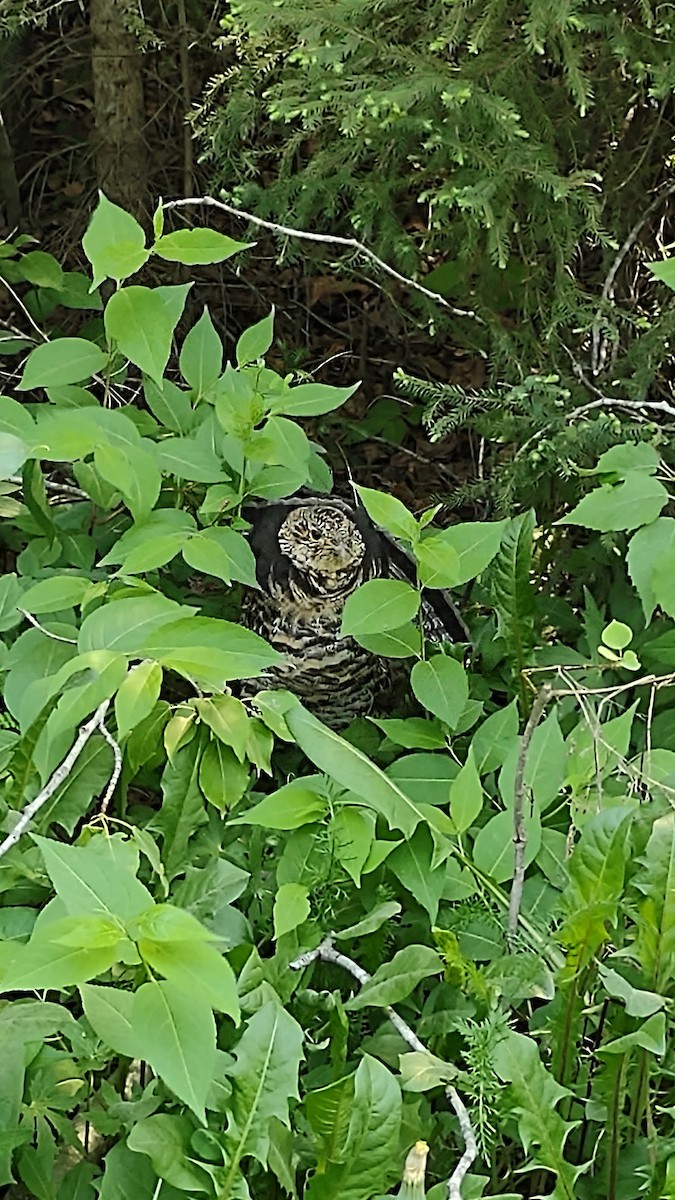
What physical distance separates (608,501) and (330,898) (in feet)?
2.28

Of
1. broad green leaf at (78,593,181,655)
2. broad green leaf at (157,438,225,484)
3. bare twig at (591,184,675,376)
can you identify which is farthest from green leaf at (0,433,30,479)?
bare twig at (591,184,675,376)

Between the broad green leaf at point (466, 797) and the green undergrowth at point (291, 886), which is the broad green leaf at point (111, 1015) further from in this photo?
the broad green leaf at point (466, 797)

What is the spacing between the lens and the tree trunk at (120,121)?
9.62 ft

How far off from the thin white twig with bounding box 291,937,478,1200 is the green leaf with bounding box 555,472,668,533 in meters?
0.68

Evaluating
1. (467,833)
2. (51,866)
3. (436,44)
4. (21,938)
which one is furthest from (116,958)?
(436,44)

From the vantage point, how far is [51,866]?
1.03m

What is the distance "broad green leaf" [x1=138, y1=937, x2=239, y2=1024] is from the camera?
0.97 meters

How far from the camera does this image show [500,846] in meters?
1.49

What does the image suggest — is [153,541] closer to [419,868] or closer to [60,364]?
[60,364]

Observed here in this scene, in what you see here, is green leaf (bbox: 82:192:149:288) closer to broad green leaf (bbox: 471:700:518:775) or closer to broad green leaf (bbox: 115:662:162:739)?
broad green leaf (bbox: 115:662:162:739)

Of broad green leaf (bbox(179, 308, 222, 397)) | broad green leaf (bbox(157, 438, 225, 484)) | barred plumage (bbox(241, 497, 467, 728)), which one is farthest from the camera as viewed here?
barred plumage (bbox(241, 497, 467, 728))

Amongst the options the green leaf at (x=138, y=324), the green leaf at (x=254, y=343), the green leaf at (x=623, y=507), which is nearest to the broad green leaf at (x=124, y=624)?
the green leaf at (x=138, y=324)

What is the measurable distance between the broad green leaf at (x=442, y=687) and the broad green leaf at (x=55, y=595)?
0.50 metres

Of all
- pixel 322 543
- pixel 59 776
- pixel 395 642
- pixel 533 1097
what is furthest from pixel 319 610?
pixel 533 1097
